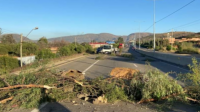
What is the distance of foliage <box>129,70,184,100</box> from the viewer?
651 cm

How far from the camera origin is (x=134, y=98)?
698 centimetres

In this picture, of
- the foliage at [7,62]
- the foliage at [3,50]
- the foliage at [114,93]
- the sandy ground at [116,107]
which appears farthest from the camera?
the foliage at [3,50]

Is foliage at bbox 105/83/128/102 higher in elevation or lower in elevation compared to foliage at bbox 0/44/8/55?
lower

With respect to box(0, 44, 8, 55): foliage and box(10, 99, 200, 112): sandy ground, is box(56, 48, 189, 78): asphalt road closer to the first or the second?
box(10, 99, 200, 112): sandy ground

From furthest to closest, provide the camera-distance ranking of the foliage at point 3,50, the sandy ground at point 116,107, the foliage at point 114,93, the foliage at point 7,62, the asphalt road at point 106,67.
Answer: the foliage at point 3,50 → the foliage at point 7,62 → the asphalt road at point 106,67 → the foliage at point 114,93 → the sandy ground at point 116,107

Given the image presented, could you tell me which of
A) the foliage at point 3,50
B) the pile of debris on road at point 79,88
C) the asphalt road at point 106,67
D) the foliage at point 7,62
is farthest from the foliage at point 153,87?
the foliage at point 3,50

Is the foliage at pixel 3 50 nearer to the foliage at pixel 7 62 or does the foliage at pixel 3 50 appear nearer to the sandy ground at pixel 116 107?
the foliage at pixel 7 62

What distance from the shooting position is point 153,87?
6555 millimetres

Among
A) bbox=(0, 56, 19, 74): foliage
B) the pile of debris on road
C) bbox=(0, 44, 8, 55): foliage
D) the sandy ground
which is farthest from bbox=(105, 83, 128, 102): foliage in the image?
bbox=(0, 44, 8, 55): foliage

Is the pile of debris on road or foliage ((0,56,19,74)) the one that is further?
foliage ((0,56,19,74))

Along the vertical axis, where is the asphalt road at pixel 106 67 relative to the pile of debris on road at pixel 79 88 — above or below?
below

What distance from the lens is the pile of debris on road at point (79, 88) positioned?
21.4 feet

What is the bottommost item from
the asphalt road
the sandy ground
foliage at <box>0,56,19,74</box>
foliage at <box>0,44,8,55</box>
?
the asphalt road

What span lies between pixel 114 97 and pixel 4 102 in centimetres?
347
